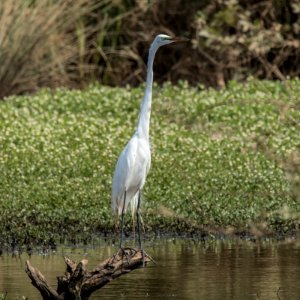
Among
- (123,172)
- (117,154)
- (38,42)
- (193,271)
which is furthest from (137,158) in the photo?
(38,42)

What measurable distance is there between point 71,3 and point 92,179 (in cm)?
671

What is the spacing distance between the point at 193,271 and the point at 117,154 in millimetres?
4884

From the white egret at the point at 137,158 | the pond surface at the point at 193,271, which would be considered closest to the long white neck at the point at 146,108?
the white egret at the point at 137,158

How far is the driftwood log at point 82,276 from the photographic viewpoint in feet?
24.1

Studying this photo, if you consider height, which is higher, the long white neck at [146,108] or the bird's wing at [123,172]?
the long white neck at [146,108]

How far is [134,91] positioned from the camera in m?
17.6

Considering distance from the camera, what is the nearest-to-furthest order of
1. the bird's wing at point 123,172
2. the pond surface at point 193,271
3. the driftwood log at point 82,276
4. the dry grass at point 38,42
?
the driftwood log at point 82,276, the pond surface at point 193,271, the bird's wing at point 123,172, the dry grass at point 38,42

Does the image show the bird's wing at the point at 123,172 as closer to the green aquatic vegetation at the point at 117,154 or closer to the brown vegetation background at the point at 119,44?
the green aquatic vegetation at the point at 117,154

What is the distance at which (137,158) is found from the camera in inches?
343

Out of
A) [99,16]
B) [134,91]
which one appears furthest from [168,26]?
[134,91]

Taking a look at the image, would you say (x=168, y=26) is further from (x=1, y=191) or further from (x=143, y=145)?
(x=143, y=145)

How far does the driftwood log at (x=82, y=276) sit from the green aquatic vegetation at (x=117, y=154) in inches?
47.5

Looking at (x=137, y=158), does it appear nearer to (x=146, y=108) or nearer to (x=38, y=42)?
(x=146, y=108)

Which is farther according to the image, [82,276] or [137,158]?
[137,158]
